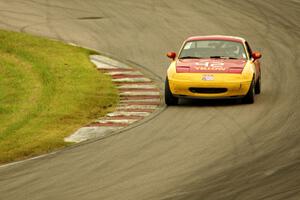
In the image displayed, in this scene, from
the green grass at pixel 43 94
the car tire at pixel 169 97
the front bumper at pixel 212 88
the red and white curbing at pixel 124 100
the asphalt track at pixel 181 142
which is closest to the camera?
the asphalt track at pixel 181 142

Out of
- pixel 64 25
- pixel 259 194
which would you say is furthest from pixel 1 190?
pixel 64 25

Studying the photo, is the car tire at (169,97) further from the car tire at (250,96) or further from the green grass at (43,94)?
the car tire at (250,96)

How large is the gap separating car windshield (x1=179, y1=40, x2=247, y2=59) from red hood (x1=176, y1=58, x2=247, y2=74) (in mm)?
258

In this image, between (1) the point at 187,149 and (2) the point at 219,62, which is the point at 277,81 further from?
(1) the point at 187,149

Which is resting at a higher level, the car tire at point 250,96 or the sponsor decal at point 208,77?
the sponsor decal at point 208,77

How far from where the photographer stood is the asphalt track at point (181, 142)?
13.0 meters

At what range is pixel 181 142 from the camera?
16234mm

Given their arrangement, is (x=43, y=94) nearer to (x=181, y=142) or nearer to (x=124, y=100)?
(x=124, y=100)

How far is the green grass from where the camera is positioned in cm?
1725

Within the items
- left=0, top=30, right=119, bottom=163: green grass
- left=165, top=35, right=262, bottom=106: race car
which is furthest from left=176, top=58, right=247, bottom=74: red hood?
left=0, top=30, right=119, bottom=163: green grass

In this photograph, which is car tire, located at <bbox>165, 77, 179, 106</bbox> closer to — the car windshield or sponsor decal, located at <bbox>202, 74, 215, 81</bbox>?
sponsor decal, located at <bbox>202, 74, 215, 81</bbox>

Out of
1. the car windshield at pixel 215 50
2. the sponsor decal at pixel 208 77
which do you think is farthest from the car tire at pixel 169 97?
the car windshield at pixel 215 50

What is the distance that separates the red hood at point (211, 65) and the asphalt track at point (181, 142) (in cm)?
66

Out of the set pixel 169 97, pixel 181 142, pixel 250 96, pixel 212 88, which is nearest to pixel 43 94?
pixel 169 97
